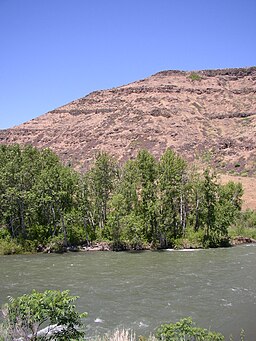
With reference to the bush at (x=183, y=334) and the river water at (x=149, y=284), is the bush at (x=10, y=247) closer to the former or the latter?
the river water at (x=149, y=284)

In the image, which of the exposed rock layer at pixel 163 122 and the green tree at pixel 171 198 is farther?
the exposed rock layer at pixel 163 122

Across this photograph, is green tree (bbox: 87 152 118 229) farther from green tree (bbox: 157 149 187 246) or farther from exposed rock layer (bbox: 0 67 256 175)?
exposed rock layer (bbox: 0 67 256 175)

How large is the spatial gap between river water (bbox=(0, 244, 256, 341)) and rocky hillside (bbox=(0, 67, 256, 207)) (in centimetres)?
5386

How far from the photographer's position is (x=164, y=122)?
375ft

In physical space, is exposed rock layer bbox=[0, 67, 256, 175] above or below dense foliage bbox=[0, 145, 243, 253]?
above

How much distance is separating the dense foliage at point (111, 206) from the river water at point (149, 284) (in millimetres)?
3052

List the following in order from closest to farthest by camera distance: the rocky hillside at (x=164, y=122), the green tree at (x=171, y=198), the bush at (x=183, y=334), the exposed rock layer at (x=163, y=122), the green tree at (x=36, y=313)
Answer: the green tree at (x=36, y=313), the bush at (x=183, y=334), the green tree at (x=171, y=198), the rocky hillside at (x=164, y=122), the exposed rock layer at (x=163, y=122)

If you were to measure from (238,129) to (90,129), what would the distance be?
45385 millimetres

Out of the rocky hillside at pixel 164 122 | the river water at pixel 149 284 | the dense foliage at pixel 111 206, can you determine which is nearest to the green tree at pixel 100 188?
the dense foliage at pixel 111 206

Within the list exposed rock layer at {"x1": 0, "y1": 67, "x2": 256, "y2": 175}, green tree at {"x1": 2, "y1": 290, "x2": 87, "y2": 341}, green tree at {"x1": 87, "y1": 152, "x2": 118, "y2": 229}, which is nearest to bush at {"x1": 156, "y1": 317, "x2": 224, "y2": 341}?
green tree at {"x1": 2, "y1": 290, "x2": 87, "y2": 341}

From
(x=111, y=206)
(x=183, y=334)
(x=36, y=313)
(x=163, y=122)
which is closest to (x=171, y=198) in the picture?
(x=111, y=206)

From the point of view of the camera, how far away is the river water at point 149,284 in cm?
1830

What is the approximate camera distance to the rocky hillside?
101 metres

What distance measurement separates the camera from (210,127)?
11369 centimetres
